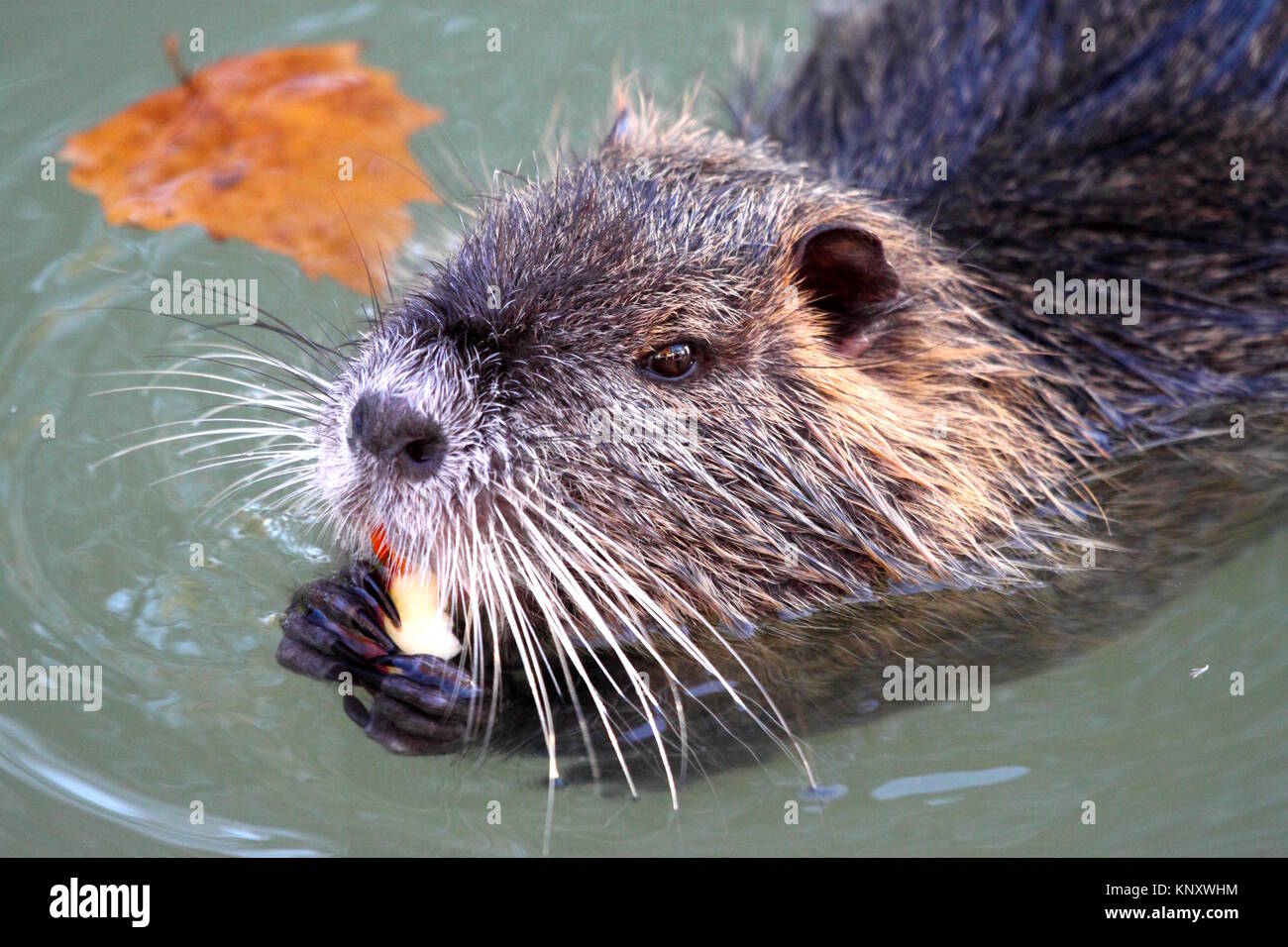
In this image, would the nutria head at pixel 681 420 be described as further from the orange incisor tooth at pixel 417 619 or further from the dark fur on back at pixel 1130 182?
the dark fur on back at pixel 1130 182

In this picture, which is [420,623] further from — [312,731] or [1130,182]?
[1130,182]

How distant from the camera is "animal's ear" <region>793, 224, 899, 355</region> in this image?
3.19 meters

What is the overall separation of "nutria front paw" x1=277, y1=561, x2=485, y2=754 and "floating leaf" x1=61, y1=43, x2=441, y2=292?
5.60ft

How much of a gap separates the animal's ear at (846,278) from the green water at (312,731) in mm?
987

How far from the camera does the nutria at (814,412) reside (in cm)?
305

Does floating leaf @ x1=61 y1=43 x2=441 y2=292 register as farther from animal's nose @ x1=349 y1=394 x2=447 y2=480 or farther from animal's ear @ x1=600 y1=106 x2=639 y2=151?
animal's nose @ x1=349 y1=394 x2=447 y2=480

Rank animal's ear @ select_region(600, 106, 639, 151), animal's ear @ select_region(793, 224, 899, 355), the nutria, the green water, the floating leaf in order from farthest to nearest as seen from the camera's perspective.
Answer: the floating leaf
animal's ear @ select_region(600, 106, 639, 151)
the green water
animal's ear @ select_region(793, 224, 899, 355)
the nutria

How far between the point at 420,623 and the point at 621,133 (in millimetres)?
1579

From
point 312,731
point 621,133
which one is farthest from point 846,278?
point 312,731

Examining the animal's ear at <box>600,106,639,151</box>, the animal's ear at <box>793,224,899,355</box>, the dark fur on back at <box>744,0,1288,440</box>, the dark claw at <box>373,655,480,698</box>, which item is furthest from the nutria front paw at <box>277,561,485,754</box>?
the dark fur on back at <box>744,0,1288,440</box>

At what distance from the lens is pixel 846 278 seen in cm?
328

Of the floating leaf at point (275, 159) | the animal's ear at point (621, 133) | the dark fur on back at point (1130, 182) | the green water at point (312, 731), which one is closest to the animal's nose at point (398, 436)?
the green water at point (312, 731)

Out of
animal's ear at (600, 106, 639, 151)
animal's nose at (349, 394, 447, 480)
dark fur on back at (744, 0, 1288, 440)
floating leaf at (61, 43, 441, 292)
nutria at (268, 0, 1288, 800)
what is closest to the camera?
animal's nose at (349, 394, 447, 480)

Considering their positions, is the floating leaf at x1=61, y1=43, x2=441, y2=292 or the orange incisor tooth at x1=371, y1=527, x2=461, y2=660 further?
the floating leaf at x1=61, y1=43, x2=441, y2=292
